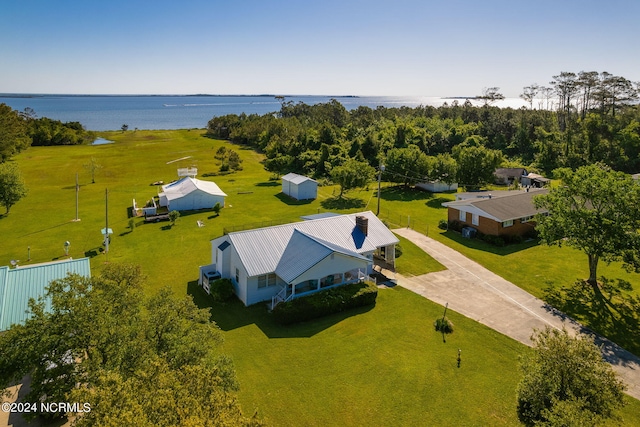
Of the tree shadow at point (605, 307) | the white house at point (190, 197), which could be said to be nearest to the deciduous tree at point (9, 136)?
the white house at point (190, 197)

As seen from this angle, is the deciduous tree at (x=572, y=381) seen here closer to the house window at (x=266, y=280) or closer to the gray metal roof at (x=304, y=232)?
the gray metal roof at (x=304, y=232)

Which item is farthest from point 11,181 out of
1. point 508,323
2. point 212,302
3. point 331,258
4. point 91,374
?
point 508,323

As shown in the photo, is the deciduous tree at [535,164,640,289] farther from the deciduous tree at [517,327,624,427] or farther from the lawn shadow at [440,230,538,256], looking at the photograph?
the deciduous tree at [517,327,624,427]

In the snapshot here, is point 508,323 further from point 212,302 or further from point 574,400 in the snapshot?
point 212,302

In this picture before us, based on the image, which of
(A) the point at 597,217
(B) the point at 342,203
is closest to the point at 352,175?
(B) the point at 342,203

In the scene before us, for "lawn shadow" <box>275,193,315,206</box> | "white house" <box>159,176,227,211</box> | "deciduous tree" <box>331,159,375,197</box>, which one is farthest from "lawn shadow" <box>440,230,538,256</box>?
"white house" <box>159,176,227,211</box>

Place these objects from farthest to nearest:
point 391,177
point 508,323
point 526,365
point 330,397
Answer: point 391,177, point 508,323, point 330,397, point 526,365
